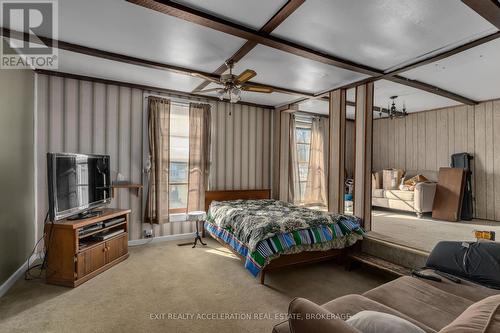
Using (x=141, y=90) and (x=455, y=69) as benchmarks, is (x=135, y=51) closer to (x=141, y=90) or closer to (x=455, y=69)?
(x=141, y=90)

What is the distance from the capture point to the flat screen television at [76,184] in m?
2.80

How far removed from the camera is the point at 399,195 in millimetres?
5816

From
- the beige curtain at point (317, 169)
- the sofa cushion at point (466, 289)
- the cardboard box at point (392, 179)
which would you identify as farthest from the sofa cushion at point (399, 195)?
the sofa cushion at point (466, 289)

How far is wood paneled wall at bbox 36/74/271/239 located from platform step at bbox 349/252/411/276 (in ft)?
9.12

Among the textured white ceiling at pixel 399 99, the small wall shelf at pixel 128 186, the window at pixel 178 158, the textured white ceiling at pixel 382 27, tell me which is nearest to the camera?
the textured white ceiling at pixel 382 27

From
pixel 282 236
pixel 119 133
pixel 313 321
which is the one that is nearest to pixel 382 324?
pixel 313 321

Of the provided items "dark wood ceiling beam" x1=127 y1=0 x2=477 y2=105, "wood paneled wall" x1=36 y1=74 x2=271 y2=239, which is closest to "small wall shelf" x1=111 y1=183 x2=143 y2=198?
"wood paneled wall" x1=36 y1=74 x2=271 y2=239

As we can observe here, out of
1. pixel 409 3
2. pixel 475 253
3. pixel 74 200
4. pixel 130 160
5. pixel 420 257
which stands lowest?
pixel 420 257

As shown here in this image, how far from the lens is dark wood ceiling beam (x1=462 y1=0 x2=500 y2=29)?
6.68 ft

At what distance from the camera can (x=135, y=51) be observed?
3133 millimetres

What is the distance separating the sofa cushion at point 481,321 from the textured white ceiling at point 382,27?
2.21 m

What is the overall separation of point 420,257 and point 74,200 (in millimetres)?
4202

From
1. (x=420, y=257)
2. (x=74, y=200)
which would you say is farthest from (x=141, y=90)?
(x=420, y=257)

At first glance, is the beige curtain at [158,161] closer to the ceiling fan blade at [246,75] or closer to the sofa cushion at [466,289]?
the ceiling fan blade at [246,75]
